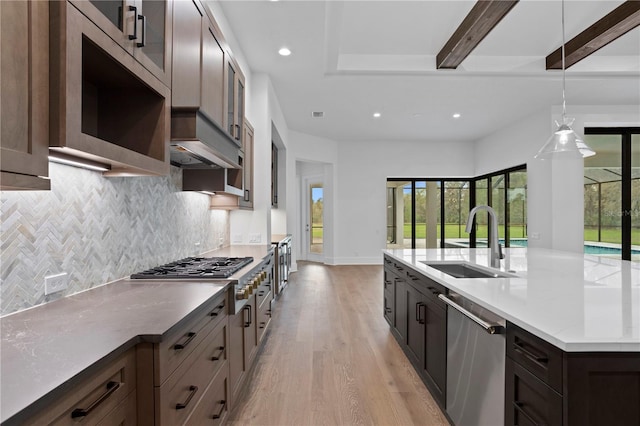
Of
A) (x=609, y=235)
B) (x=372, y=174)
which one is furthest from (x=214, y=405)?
(x=372, y=174)

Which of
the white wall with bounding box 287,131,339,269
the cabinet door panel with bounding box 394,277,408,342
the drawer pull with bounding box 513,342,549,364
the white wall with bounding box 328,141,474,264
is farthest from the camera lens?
the white wall with bounding box 328,141,474,264

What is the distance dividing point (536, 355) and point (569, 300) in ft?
1.63

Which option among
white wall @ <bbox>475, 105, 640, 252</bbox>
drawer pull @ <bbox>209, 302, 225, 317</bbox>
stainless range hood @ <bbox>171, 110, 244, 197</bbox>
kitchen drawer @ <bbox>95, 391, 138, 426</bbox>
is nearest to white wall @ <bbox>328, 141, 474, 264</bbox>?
white wall @ <bbox>475, 105, 640, 252</bbox>

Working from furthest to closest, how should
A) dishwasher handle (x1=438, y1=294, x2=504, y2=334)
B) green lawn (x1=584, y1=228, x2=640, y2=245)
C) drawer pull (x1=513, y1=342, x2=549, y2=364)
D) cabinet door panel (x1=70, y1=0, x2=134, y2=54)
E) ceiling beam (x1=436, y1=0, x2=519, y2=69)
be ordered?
green lawn (x1=584, y1=228, x2=640, y2=245)
ceiling beam (x1=436, y1=0, x2=519, y2=69)
dishwasher handle (x1=438, y1=294, x2=504, y2=334)
drawer pull (x1=513, y1=342, x2=549, y2=364)
cabinet door panel (x1=70, y1=0, x2=134, y2=54)

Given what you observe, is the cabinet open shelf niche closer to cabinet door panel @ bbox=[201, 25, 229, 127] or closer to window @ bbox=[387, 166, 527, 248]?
cabinet door panel @ bbox=[201, 25, 229, 127]

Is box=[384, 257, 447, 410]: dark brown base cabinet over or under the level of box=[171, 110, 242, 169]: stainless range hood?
under

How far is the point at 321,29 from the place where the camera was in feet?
11.0

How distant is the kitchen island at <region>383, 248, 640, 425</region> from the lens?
42.1 inches

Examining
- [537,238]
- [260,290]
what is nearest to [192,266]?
[260,290]

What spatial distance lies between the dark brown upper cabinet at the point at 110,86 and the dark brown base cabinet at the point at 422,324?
6.00 feet

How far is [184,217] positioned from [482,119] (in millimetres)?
6107

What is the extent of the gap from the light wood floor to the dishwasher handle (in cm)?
79

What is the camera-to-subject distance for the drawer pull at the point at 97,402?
80 centimetres

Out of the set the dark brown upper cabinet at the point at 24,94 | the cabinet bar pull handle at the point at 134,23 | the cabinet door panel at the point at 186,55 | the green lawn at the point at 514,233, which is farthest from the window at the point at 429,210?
the dark brown upper cabinet at the point at 24,94
